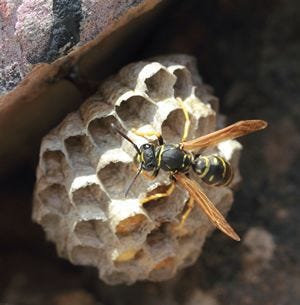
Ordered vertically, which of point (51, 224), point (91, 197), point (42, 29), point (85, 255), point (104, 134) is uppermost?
point (42, 29)

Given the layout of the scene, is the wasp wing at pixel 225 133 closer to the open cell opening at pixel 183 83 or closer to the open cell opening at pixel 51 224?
the open cell opening at pixel 183 83

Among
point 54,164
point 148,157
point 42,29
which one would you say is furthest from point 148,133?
point 42,29

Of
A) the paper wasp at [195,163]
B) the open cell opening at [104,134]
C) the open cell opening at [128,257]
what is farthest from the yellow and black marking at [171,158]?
the open cell opening at [128,257]

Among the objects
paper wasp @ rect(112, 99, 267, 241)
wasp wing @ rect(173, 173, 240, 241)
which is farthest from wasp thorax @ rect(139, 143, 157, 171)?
wasp wing @ rect(173, 173, 240, 241)

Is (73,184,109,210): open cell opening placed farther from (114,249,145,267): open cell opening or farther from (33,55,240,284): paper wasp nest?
(114,249,145,267): open cell opening

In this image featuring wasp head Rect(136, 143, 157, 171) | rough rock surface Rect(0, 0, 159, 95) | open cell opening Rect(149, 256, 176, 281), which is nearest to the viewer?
rough rock surface Rect(0, 0, 159, 95)

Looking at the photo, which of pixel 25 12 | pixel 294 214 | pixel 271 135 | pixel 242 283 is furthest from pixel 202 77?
pixel 25 12

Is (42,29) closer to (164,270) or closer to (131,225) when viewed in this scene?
(131,225)
